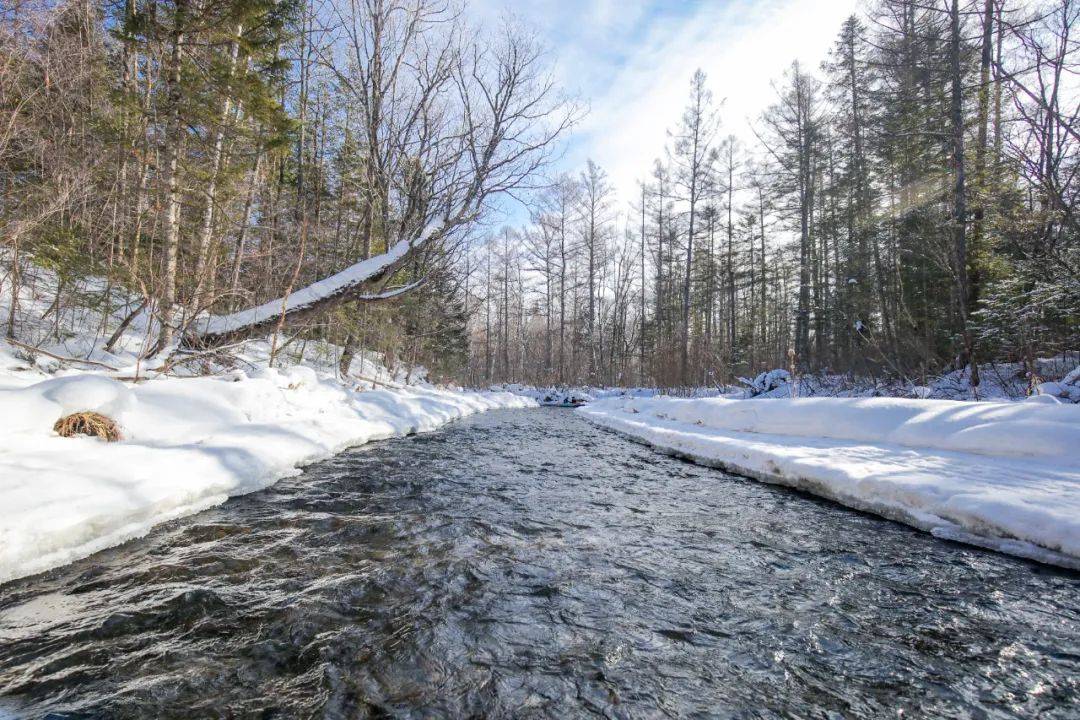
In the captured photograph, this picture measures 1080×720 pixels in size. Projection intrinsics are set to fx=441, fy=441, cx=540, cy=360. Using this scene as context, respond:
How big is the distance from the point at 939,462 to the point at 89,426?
7.75 m

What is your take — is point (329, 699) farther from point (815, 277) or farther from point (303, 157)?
point (815, 277)

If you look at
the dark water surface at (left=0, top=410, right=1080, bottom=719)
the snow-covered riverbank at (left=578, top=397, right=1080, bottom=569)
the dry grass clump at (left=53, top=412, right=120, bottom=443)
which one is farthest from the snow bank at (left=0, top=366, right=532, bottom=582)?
the snow-covered riverbank at (left=578, top=397, right=1080, bottom=569)

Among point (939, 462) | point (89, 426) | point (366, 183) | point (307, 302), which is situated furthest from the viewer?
point (366, 183)

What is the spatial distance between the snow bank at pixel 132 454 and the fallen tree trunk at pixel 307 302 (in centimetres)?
178

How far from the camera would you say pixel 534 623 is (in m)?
2.07

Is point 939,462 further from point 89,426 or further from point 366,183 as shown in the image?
point 366,183

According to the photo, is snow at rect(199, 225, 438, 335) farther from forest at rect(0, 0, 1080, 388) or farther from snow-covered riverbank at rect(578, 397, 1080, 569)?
snow-covered riverbank at rect(578, 397, 1080, 569)

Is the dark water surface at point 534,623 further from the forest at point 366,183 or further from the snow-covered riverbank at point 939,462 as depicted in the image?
the forest at point 366,183

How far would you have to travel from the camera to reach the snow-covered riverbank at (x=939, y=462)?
2895mm

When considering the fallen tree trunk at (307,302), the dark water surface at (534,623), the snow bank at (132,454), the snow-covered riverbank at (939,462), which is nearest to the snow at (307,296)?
the fallen tree trunk at (307,302)

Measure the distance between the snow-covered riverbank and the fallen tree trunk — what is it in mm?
6550

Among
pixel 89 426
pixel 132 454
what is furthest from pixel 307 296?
pixel 132 454

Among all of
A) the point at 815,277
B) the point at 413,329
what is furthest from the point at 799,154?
the point at 413,329

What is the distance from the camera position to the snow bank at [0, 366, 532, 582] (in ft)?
8.23
